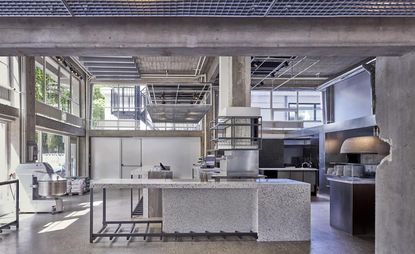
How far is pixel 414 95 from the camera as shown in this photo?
3.31m

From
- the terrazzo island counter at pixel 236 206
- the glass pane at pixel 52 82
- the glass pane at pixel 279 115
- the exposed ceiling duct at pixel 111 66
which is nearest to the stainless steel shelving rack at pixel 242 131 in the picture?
the terrazzo island counter at pixel 236 206

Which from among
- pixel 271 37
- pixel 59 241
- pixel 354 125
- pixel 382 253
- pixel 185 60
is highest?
pixel 185 60

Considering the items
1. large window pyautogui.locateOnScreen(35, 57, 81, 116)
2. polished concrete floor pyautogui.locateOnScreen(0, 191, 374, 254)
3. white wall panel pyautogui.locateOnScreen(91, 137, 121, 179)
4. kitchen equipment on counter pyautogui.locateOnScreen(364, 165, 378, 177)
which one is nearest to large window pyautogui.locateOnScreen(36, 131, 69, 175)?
large window pyautogui.locateOnScreen(35, 57, 81, 116)

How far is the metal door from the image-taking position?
1620 centimetres

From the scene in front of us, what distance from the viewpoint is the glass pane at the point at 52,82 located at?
11539 mm

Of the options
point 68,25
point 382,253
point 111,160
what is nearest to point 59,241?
point 68,25

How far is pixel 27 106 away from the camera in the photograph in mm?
9242

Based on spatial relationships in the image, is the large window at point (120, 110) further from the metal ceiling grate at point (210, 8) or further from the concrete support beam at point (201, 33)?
the metal ceiling grate at point (210, 8)

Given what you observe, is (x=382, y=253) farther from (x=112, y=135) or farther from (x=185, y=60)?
(x=112, y=135)

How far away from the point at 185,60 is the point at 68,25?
10008mm

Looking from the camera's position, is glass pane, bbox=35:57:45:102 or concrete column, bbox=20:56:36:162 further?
glass pane, bbox=35:57:45:102

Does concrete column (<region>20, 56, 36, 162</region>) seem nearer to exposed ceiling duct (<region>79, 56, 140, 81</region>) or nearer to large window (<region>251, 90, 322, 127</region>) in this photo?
exposed ceiling duct (<region>79, 56, 140, 81</region>)

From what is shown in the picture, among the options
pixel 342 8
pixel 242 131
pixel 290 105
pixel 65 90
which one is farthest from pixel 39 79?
pixel 290 105

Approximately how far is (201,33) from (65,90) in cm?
1130
